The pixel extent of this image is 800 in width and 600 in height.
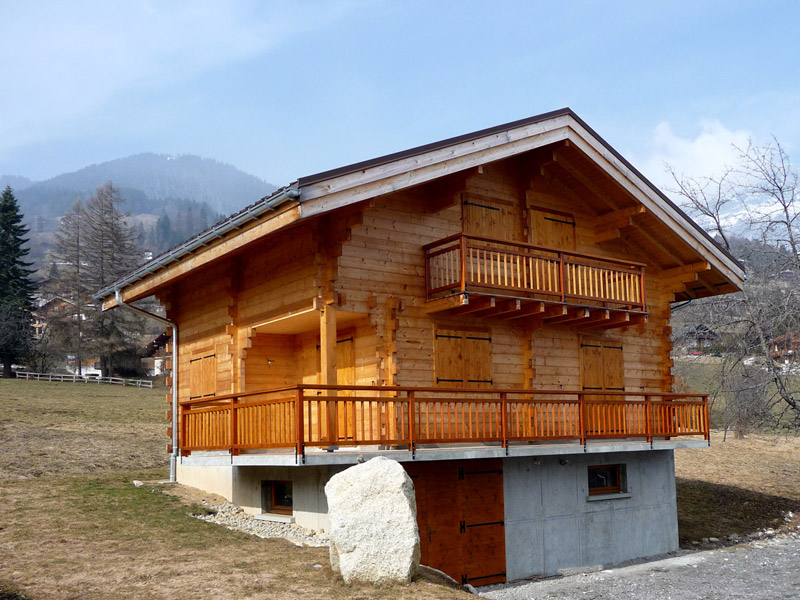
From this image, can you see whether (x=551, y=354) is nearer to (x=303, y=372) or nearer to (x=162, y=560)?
(x=303, y=372)

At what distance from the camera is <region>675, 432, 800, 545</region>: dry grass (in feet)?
72.8

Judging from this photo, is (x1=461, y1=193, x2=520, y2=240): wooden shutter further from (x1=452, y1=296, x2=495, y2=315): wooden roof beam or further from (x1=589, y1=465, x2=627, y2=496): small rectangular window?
(x1=589, y1=465, x2=627, y2=496): small rectangular window

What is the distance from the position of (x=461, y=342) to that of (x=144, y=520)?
6885mm

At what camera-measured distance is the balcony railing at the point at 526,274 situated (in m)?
15.8

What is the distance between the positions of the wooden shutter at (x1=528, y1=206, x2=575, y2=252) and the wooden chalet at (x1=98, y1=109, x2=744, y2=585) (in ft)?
0.17

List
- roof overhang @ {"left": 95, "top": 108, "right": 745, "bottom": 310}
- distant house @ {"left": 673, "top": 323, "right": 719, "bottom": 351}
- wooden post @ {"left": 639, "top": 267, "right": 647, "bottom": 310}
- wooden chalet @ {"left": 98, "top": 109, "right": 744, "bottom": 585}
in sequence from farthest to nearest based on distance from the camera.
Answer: distant house @ {"left": 673, "top": 323, "right": 719, "bottom": 351}, wooden post @ {"left": 639, "top": 267, "right": 647, "bottom": 310}, wooden chalet @ {"left": 98, "top": 109, "right": 744, "bottom": 585}, roof overhang @ {"left": 95, "top": 108, "right": 745, "bottom": 310}

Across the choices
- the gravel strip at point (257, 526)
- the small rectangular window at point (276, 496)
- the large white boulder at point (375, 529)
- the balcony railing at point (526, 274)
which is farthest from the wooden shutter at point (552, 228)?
the large white boulder at point (375, 529)

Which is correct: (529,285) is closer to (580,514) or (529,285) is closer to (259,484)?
(580,514)

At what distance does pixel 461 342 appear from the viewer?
660 inches

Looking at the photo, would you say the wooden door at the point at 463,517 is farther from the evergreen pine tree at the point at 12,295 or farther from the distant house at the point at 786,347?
the evergreen pine tree at the point at 12,295

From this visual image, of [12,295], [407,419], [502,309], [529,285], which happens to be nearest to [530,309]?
[529,285]

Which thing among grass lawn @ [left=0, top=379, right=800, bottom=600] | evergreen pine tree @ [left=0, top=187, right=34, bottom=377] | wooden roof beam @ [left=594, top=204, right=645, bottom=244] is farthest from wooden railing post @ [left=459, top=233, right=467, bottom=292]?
evergreen pine tree @ [left=0, top=187, right=34, bottom=377]

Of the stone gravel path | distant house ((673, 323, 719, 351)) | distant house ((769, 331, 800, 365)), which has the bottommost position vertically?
the stone gravel path

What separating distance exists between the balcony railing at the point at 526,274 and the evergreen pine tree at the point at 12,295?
4482cm
